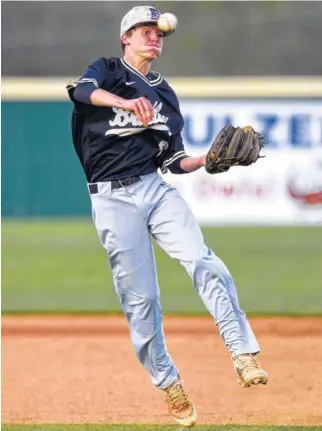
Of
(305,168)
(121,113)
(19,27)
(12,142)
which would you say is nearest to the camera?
(121,113)

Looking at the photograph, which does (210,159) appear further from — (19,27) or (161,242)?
(19,27)

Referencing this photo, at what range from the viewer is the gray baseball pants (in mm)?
4281

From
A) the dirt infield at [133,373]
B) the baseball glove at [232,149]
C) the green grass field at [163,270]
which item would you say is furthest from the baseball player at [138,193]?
the green grass field at [163,270]

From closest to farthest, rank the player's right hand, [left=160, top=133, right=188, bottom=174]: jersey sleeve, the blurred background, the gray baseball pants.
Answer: the player's right hand → the gray baseball pants → [left=160, top=133, right=188, bottom=174]: jersey sleeve → the blurred background

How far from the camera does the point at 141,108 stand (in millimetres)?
4000

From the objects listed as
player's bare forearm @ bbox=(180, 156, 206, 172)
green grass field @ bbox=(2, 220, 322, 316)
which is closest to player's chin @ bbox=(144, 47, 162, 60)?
player's bare forearm @ bbox=(180, 156, 206, 172)

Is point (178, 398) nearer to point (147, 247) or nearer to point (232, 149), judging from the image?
point (147, 247)

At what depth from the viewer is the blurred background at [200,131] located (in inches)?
480

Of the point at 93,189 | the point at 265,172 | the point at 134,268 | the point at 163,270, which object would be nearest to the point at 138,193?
the point at 93,189

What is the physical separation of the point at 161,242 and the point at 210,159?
15.6 inches

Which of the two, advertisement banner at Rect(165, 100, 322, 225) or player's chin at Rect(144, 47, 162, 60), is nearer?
player's chin at Rect(144, 47, 162, 60)

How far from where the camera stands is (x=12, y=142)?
14430mm

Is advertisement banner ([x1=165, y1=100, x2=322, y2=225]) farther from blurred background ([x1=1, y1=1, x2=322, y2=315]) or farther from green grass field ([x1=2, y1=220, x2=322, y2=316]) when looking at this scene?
green grass field ([x1=2, y1=220, x2=322, y2=316])

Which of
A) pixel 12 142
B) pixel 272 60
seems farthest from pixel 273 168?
pixel 12 142
